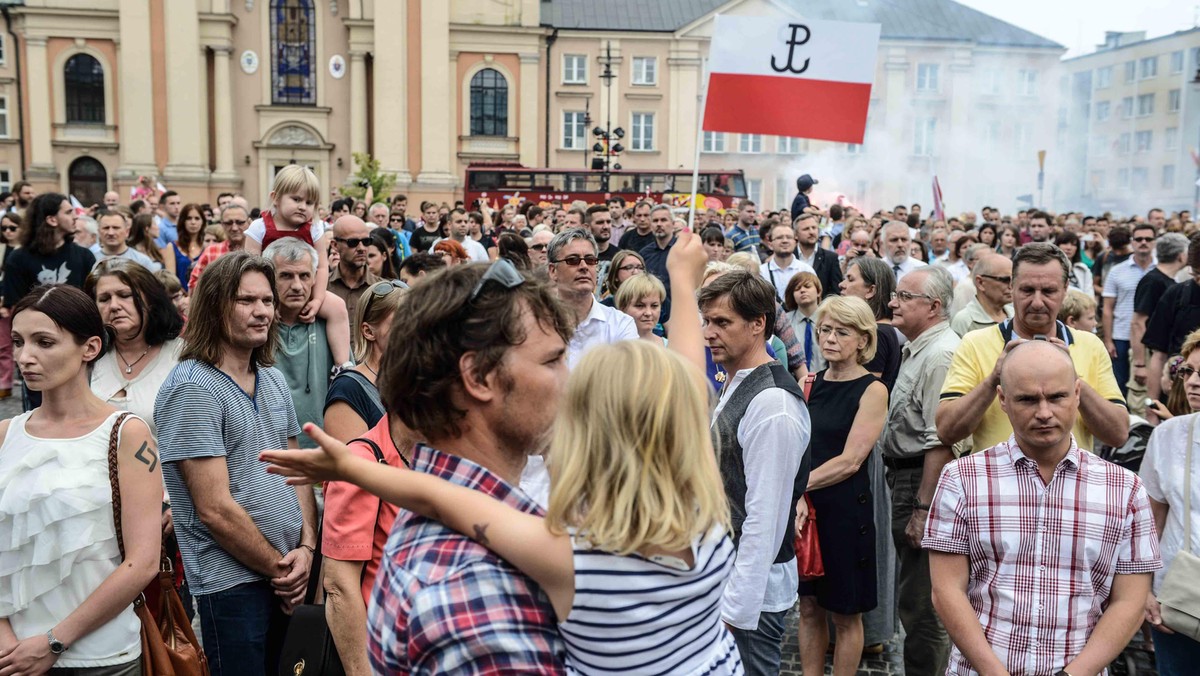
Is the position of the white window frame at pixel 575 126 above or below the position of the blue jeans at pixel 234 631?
above

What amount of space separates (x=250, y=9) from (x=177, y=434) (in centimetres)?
4742

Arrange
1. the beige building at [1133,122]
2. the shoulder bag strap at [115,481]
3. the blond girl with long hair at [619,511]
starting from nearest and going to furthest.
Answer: the blond girl with long hair at [619,511], the shoulder bag strap at [115,481], the beige building at [1133,122]

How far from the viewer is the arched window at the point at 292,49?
45781 millimetres

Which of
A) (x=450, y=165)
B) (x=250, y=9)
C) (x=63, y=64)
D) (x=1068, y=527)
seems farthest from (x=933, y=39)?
(x=1068, y=527)

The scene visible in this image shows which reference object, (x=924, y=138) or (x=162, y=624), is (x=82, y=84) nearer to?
(x=924, y=138)

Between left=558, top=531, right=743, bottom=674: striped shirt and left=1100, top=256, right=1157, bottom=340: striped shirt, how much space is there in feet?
32.9

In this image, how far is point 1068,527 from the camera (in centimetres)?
295

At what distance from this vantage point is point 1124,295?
1055cm

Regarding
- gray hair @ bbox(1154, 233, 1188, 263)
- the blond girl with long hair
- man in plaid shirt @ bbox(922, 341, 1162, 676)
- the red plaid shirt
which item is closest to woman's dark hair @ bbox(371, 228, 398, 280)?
man in plaid shirt @ bbox(922, 341, 1162, 676)

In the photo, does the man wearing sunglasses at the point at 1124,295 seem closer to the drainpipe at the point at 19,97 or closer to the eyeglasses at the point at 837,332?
the eyeglasses at the point at 837,332

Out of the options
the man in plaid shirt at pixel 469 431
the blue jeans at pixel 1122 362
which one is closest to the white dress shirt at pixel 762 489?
the man in plaid shirt at pixel 469 431

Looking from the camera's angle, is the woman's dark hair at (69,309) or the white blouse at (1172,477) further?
the white blouse at (1172,477)

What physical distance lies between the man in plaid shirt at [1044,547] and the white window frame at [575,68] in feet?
152

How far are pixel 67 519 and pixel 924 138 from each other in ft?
153
